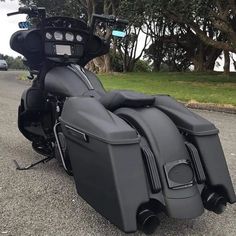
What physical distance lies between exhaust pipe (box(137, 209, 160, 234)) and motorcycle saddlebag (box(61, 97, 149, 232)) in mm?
56

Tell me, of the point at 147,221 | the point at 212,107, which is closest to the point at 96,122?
the point at 147,221

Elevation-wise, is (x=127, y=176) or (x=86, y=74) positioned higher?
(x=86, y=74)

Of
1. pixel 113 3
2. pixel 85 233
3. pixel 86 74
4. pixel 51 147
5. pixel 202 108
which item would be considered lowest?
pixel 202 108

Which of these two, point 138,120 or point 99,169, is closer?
point 99,169

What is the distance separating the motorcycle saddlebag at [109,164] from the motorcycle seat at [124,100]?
209 mm

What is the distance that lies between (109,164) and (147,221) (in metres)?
0.42

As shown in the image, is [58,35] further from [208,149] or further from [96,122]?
[208,149]

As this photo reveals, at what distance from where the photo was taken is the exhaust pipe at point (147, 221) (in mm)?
2625

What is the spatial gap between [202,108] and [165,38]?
2141 centimetres

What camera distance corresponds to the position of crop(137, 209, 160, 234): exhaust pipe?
2625 mm

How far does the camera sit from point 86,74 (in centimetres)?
396

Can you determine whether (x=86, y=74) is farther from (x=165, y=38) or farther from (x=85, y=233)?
(x=165, y=38)

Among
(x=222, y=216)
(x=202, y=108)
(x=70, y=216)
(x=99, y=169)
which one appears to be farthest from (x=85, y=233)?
(x=202, y=108)

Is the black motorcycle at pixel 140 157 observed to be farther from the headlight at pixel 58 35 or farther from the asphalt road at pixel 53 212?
the headlight at pixel 58 35
